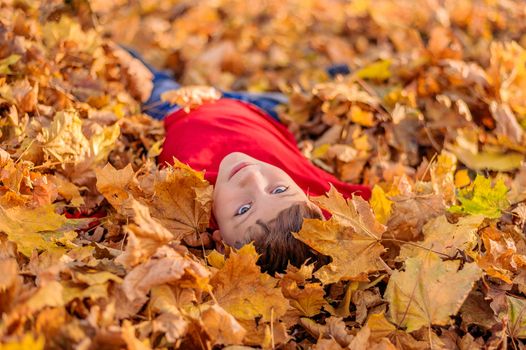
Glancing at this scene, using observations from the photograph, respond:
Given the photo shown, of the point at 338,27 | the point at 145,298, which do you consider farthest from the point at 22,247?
the point at 338,27

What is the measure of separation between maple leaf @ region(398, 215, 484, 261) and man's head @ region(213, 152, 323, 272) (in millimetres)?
333

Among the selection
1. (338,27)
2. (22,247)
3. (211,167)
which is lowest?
(338,27)

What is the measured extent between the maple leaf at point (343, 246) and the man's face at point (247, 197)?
0.24 m

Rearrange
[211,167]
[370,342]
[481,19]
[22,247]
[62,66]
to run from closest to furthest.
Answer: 1. [370,342]
2. [22,247]
3. [211,167]
4. [62,66]
5. [481,19]

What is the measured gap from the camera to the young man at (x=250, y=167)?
1.96 m

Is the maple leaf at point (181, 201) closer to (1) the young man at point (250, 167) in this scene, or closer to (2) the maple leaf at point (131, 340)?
(1) the young man at point (250, 167)

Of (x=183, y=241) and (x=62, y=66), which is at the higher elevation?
(x=62, y=66)

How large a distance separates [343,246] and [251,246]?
0.28 metres

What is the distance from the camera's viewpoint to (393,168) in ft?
9.21

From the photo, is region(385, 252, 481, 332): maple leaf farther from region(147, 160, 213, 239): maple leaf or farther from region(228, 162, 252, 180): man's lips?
region(228, 162, 252, 180): man's lips

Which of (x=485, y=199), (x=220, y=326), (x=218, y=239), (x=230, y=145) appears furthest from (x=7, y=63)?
(x=485, y=199)

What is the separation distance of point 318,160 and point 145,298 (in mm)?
1679

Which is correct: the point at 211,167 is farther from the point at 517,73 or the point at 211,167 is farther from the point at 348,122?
the point at 517,73

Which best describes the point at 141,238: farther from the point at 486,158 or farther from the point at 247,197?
the point at 486,158
